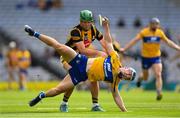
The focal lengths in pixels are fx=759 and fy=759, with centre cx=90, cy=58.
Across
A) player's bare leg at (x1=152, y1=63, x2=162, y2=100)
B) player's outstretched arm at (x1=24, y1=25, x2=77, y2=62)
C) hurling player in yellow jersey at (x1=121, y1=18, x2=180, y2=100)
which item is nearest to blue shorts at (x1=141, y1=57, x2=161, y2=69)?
hurling player in yellow jersey at (x1=121, y1=18, x2=180, y2=100)

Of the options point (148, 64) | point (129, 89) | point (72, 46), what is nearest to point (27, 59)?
point (129, 89)

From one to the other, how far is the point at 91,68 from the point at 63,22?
29.1 metres

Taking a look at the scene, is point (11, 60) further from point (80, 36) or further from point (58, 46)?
point (58, 46)

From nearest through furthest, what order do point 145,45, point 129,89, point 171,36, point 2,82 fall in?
point 145,45, point 129,89, point 2,82, point 171,36

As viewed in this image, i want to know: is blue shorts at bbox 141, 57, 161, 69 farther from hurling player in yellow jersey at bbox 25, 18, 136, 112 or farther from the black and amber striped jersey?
hurling player in yellow jersey at bbox 25, 18, 136, 112

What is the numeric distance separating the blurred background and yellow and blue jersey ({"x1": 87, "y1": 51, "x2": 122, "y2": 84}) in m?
25.2

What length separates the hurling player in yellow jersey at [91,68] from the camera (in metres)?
17.0

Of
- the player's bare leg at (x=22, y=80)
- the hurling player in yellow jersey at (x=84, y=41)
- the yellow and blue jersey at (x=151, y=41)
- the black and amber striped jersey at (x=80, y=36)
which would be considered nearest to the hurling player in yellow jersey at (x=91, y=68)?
the hurling player in yellow jersey at (x=84, y=41)

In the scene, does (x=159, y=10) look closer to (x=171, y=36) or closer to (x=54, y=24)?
(x=171, y=36)

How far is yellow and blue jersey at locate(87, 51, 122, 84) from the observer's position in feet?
55.8

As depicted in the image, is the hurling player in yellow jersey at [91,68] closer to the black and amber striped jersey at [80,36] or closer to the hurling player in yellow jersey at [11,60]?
the black and amber striped jersey at [80,36]

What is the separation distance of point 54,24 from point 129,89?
9.30 metres

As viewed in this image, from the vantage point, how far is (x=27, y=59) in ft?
130

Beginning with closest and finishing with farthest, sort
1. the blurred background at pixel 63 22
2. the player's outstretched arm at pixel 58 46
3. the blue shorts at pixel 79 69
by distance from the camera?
the player's outstretched arm at pixel 58 46
the blue shorts at pixel 79 69
the blurred background at pixel 63 22
